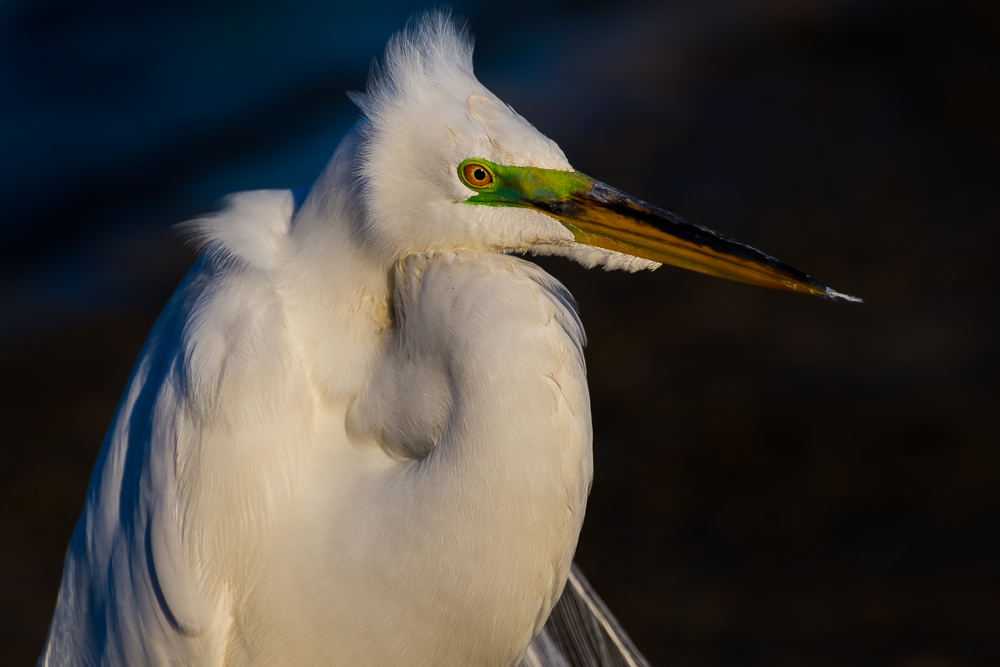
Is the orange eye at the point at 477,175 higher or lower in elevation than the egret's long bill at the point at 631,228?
higher

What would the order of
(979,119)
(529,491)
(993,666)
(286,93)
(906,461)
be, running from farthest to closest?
(286,93)
(979,119)
(906,461)
(993,666)
(529,491)

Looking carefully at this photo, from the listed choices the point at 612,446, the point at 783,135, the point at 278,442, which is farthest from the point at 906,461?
the point at 278,442

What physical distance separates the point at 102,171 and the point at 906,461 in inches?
210

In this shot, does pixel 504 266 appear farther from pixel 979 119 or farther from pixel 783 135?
pixel 979 119

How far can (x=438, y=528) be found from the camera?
1.32 m

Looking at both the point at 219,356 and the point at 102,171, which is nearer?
the point at 219,356

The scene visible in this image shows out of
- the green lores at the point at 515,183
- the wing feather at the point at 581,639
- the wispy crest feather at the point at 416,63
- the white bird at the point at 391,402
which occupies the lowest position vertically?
the wing feather at the point at 581,639

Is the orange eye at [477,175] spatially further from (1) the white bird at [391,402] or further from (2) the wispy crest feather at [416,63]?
(2) the wispy crest feather at [416,63]

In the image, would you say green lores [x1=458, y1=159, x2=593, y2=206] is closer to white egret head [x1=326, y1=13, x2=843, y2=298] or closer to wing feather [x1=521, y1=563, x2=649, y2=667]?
white egret head [x1=326, y1=13, x2=843, y2=298]

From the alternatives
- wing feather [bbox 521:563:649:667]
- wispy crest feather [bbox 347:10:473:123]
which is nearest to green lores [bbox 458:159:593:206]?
wispy crest feather [bbox 347:10:473:123]

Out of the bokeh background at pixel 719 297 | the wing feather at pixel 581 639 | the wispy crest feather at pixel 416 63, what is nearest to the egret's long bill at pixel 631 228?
the wispy crest feather at pixel 416 63

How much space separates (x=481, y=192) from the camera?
4.35ft

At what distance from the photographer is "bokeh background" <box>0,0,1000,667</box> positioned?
3.71 metres

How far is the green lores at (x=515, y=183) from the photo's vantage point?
1.31m
